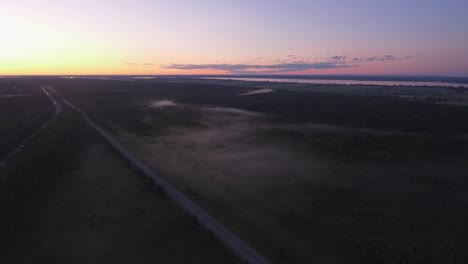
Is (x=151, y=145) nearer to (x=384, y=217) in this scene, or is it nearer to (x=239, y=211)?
(x=239, y=211)

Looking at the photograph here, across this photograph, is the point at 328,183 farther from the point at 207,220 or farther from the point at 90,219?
the point at 90,219

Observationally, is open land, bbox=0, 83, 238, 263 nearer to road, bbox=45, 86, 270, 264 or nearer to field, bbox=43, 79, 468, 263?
road, bbox=45, 86, 270, 264

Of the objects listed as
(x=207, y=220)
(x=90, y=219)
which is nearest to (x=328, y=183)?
(x=207, y=220)

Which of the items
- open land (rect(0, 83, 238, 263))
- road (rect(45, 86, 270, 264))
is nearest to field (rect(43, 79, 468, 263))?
road (rect(45, 86, 270, 264))

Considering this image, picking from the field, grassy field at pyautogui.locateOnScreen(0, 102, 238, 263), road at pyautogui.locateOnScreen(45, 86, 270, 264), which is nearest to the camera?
road at pyautogui.locateOnScreen(45, 86, 270, 264)

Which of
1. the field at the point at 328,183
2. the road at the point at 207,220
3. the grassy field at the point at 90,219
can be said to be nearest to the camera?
the road at the point at 207,220

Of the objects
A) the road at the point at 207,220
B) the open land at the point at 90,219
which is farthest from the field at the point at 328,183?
the open land at the point at 90,219

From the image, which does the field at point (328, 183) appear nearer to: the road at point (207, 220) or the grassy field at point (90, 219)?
the road at point (207, 220)
